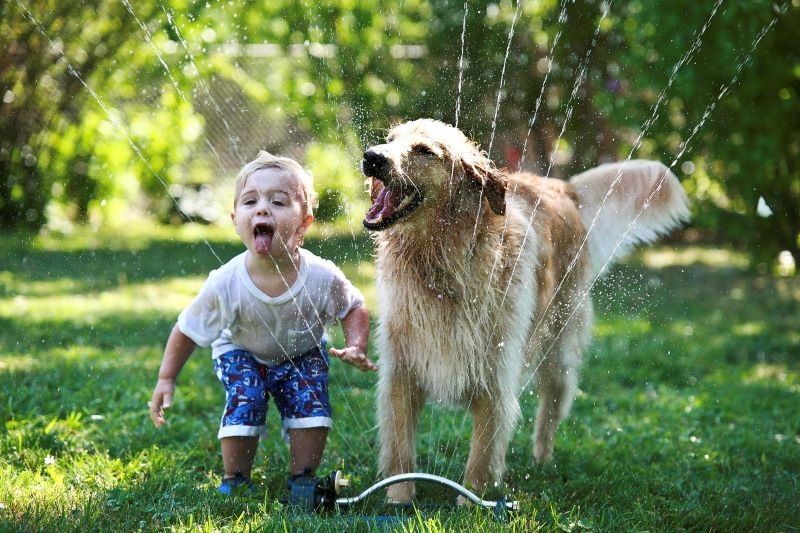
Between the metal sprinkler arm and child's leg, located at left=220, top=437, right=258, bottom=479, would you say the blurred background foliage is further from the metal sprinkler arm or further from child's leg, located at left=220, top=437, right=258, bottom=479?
the metal sprinkler arm

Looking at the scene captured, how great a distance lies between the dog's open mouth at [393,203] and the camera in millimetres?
2994

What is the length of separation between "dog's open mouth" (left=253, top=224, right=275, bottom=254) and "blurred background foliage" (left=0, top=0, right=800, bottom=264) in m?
3.19

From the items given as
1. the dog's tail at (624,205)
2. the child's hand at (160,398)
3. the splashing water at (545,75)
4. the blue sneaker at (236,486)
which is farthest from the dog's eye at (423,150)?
the splashing water at (545,75)

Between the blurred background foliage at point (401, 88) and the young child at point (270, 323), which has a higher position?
the blurred background foliage at point (401, 88)

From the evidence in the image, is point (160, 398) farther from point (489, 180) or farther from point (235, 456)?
point (489, 180)

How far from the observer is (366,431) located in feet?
13.6

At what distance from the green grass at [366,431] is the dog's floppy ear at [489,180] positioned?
828mm

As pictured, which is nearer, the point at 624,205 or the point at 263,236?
the point at 263,236

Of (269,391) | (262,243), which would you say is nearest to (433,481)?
(269,391)

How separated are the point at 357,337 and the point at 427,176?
0.60 m

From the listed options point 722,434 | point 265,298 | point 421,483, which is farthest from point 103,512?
point 722,434

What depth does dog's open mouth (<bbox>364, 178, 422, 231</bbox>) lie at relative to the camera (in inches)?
118

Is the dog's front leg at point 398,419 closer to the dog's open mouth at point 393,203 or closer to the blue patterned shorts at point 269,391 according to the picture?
the blue patterned shorts at point 269,391

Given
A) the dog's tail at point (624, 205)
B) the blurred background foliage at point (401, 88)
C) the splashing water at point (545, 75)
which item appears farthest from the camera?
the blurred background foliage at point (401, 88)
